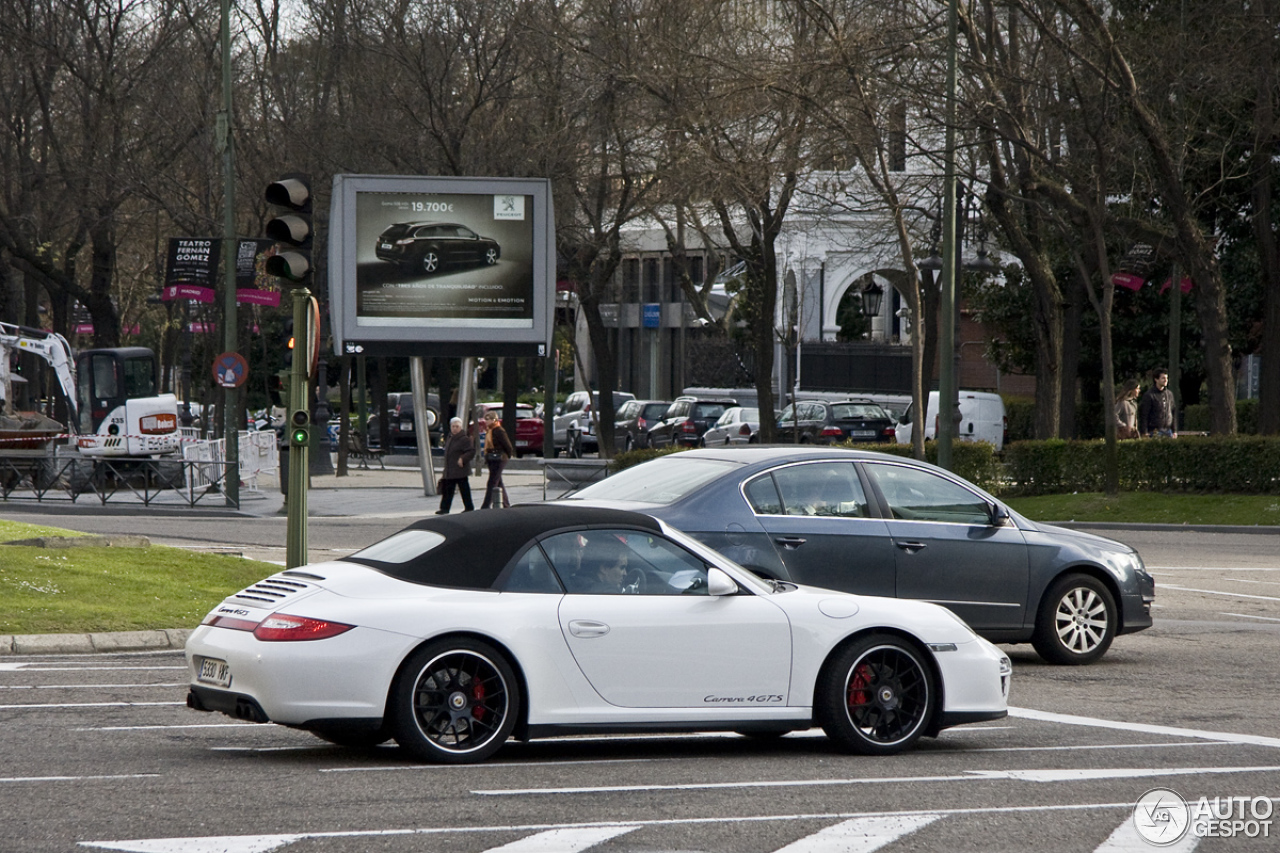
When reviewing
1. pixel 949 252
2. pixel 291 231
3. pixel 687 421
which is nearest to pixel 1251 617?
pixel 291 231

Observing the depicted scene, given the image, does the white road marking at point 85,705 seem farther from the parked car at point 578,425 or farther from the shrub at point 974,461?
the parked car at point 578,425

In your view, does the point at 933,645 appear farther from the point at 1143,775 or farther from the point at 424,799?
the point at 424,799

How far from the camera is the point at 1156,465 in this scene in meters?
29.6

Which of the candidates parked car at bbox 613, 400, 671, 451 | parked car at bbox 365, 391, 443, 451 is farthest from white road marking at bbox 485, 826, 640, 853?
parked car at bbox 365, 391, 443, 451

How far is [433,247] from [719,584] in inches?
954

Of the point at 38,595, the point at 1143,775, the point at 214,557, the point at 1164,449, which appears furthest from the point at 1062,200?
the point at 1143,775

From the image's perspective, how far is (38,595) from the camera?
46.4 feet

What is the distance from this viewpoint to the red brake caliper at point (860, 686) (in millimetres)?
8445

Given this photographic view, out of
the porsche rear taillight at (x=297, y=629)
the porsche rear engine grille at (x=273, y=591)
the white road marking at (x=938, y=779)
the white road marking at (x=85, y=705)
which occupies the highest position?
the porsche rear engine grille at (x=273, y=591)

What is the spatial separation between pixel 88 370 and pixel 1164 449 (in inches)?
1043

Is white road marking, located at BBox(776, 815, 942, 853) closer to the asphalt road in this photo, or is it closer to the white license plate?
the asphalt road

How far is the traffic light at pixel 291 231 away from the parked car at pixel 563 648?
12.7ft

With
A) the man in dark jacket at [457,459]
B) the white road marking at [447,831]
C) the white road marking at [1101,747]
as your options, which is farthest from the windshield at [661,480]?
the man in dark jacket at [457,459]

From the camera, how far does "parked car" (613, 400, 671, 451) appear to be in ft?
167
